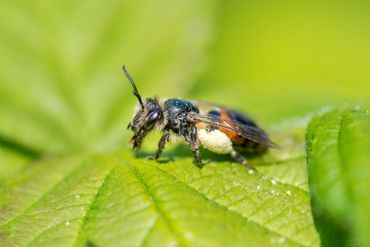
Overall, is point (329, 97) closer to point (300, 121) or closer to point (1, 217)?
point (300, 121)

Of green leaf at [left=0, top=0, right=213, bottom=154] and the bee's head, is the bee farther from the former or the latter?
green leaf at [left=0, top=0, right=213, bottom=154]

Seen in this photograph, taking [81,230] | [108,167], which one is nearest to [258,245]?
[81,230]

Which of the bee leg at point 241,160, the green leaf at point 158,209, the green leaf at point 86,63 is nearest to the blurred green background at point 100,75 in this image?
the green leaf at point 86,63

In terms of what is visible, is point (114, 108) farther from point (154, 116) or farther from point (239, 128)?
point (239, 128)

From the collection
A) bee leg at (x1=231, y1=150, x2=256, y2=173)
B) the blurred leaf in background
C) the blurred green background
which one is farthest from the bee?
the blurred green background

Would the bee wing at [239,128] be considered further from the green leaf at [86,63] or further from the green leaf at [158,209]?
the green leaf at [86,63]
